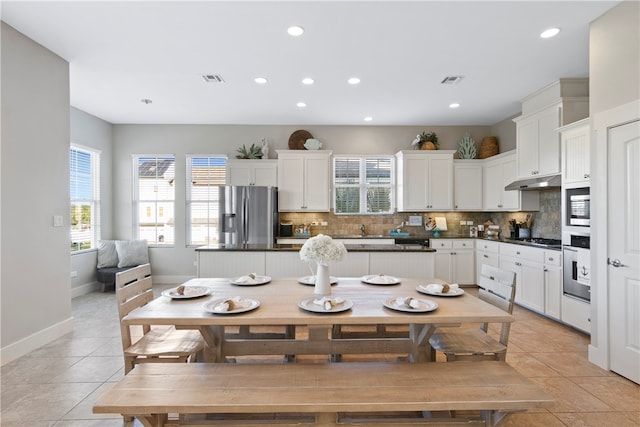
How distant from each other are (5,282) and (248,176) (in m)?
3.52

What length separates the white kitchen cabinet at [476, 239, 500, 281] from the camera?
486 cm

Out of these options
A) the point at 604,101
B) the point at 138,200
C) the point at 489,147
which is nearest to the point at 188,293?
the point at 604,101

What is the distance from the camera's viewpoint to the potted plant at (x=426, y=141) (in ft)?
18.9

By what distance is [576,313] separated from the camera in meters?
3.42

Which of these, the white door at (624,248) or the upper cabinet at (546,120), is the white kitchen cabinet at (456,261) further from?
the white door at (624,248)

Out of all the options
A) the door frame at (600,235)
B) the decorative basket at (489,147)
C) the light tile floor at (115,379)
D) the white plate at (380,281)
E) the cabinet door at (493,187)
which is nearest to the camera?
the light tile floor at (115,379)

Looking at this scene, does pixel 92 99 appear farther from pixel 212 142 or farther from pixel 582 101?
pixel 582 101

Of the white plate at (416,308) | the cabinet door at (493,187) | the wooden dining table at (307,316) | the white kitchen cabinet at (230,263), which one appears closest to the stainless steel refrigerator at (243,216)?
the white kitchen cabinet at (230,263)

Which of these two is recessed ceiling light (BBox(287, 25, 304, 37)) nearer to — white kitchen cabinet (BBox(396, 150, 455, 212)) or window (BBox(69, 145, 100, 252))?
white kitchen cabinet (BBox(396, 150, 455, 212))

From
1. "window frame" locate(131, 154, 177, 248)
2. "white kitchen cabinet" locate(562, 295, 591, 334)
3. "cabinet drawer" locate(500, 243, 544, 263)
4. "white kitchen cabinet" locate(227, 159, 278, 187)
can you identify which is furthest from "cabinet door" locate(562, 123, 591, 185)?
"window frame" locate(131, 154, 177, 248)

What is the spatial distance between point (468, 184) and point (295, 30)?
4.22 meters

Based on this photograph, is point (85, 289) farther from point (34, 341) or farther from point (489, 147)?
point (489, 147)

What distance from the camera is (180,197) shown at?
5.97 m

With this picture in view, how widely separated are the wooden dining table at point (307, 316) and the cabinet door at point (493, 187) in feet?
11.6
